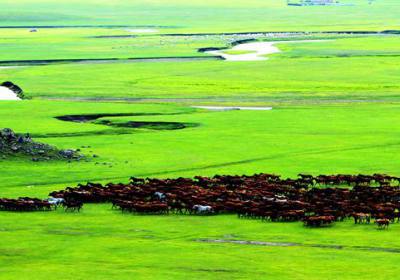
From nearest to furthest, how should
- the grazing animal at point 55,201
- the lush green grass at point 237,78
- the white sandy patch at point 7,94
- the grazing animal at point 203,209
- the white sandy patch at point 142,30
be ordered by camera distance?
the grazing animal at point 203,209
the grazing animal at point 55,201
the white sandy patch at point 7,94
the lush green grass at point 237,78
the white sandy patch at point 142,30

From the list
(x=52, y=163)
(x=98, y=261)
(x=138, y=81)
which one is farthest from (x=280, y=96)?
(x=98, y=261)

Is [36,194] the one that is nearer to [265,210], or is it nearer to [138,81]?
[265,210]

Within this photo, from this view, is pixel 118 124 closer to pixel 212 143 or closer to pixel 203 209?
pixel 212 143

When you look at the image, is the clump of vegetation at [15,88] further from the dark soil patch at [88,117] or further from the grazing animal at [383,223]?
the grazing animal at [383,223]

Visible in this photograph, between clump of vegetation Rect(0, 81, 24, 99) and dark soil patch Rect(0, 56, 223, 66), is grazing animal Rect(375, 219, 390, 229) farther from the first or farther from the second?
dark soil patch Rect(0, 56, 223, 66)

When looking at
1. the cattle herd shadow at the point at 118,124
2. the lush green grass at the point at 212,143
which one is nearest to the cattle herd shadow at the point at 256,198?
the lush green grass at the point at 212,143


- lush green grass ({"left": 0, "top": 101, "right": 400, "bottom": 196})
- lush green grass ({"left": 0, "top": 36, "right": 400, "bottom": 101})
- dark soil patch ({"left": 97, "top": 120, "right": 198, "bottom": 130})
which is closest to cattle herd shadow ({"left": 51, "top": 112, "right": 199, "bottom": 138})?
dark soil patch ({"left": 97, "top": 120, "right": 198, "bottom": 130})
